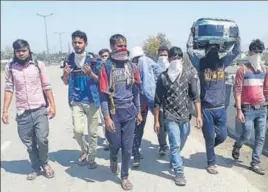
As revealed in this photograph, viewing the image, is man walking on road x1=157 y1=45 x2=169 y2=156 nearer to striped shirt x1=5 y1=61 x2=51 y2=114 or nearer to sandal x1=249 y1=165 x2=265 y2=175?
sandal x1=249 y1=165 x2=265 y2=175

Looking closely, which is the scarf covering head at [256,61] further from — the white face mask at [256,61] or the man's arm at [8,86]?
the man's arm at [8,86]

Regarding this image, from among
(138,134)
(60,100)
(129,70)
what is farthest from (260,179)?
(60,100)

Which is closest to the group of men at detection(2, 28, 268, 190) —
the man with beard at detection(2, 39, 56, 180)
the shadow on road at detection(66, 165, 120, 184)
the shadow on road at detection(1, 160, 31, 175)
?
the man with beard at detection(2, 39, 56, 180)

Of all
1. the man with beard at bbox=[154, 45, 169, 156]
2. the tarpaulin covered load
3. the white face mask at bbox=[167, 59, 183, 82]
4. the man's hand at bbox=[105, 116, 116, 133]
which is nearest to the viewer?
the man's hand at bbox=[105, 116, 116, 133]

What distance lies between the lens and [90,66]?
5.19m

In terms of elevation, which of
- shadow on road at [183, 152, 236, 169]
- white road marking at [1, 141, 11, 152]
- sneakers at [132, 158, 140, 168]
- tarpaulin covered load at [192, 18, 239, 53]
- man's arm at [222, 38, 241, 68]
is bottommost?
white road marking at [1, 141, 11, 152]

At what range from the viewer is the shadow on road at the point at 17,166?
5.49 m

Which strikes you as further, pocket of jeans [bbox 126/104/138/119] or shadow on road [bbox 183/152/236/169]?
shadow on road [bbox 183/152/236/169]

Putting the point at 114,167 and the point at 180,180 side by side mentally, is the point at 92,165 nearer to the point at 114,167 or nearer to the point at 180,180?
the point at 114,167

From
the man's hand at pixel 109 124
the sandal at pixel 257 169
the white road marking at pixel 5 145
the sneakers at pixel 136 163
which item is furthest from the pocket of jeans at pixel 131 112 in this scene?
the white road marking at pixel 5 145

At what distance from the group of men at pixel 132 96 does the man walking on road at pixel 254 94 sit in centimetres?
1

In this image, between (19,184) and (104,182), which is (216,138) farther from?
(19,184)

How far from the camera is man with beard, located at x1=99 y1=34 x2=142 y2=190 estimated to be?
4473mm

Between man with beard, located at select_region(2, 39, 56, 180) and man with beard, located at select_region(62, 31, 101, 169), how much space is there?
39 cm
